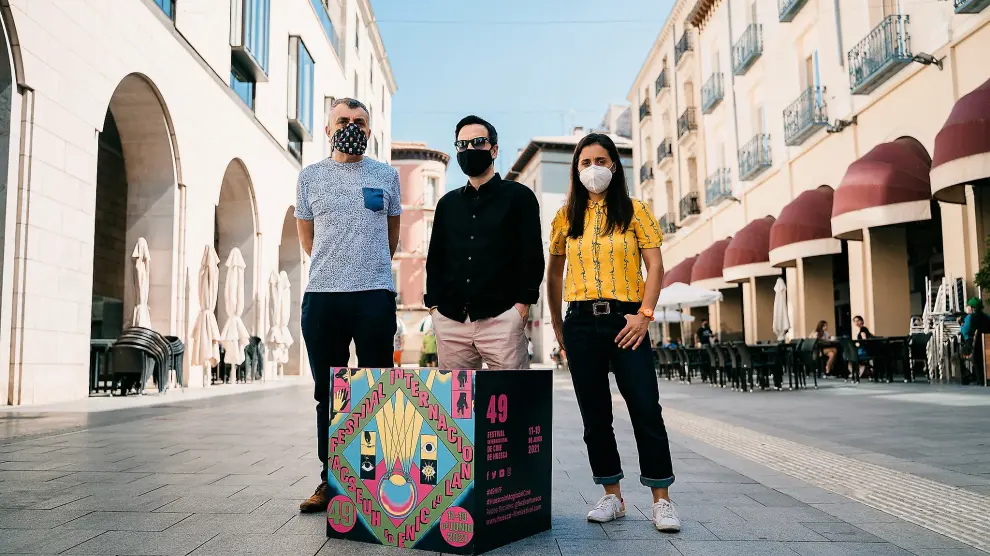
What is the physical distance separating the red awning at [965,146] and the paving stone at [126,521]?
11557 mm

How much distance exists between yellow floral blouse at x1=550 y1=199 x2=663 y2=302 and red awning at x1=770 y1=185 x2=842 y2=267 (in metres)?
15.8

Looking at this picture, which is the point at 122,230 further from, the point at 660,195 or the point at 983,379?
the point at 660,195

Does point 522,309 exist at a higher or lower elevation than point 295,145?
lower

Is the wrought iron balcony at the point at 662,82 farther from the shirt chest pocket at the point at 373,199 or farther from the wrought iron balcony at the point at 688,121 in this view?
the shirt chest pocket at the point at 373,199

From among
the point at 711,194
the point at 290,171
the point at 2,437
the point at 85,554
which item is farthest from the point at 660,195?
the point at 85,554

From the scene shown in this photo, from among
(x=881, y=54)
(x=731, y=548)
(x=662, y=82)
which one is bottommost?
(x=731, y=548)

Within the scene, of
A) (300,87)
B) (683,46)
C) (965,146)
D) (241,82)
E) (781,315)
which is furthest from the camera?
(683,46)

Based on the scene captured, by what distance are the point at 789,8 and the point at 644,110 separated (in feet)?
61.0

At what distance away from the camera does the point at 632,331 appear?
12.1 ft

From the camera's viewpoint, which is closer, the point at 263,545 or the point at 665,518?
the point at 263,545

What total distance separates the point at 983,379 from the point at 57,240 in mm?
14848

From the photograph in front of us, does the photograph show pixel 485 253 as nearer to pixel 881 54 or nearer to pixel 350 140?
pixel 350 140

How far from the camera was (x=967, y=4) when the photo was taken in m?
12.6

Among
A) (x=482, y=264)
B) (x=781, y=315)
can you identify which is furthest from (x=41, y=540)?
(x=781, y=315)
